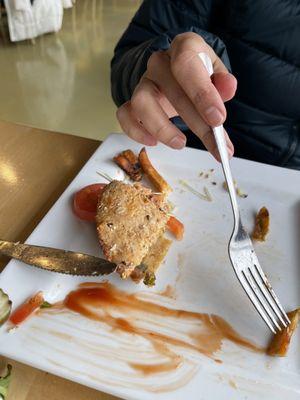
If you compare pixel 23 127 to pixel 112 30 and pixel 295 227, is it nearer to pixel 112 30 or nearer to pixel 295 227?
pixel 295 227

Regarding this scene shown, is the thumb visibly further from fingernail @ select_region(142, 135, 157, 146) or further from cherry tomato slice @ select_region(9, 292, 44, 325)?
cherry tomato slice @ select_region(9, 292, 44, 325)

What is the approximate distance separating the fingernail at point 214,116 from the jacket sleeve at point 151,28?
0.38 meters

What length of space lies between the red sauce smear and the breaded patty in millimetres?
47

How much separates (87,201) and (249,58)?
53cm

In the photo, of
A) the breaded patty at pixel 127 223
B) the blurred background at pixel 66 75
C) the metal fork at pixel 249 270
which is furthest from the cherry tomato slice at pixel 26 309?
the blurred background at pixel 66 75

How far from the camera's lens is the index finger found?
608mm

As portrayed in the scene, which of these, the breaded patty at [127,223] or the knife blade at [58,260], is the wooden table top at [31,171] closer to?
the knife blade at [58,260]

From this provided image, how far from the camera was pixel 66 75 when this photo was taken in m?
2.72

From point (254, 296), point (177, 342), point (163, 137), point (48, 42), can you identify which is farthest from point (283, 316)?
point (48, 42)

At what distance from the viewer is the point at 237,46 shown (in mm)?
997

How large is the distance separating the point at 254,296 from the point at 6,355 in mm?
382

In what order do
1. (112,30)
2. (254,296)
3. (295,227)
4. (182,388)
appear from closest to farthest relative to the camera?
(182,388) < (254,296) < (295,227) < (112,30)

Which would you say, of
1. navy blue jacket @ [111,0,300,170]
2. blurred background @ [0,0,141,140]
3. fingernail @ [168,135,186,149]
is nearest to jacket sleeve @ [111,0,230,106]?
navy blue jacket @ [111,0,300,170]

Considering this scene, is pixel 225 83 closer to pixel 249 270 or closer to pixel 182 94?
pixel 182 94
